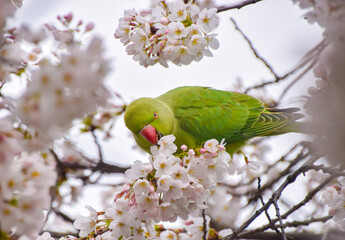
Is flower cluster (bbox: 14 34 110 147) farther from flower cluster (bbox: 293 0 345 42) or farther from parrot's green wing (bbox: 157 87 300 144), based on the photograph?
A: parrot's green wing (bbox: 157 87 300 144)

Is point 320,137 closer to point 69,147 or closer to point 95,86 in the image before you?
point 95,86

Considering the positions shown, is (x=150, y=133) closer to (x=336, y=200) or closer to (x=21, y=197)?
(x=336, y=200)

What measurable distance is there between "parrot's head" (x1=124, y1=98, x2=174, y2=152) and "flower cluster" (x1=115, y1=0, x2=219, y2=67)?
526mm

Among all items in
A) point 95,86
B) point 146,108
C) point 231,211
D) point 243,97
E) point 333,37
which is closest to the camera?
point 95,86

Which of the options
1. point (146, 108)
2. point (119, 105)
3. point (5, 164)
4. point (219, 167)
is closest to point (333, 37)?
point (219, 167)

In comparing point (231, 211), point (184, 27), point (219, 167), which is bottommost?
point (231, 211)

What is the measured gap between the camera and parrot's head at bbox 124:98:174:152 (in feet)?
9.55

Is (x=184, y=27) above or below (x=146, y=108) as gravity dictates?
above

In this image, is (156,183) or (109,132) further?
(109,132)

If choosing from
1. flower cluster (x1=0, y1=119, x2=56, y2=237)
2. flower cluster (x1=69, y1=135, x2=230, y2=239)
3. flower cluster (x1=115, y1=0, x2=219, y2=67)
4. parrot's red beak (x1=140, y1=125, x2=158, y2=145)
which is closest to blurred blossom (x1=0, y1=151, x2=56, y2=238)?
flower cluster (x1=0, y1=119, x2=56, y2=237)

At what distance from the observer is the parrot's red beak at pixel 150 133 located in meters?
2.88

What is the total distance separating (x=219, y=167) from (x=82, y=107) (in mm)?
1089

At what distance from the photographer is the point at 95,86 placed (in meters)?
1.11

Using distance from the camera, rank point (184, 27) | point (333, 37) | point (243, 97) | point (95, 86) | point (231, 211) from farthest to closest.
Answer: point (231, 211), point (243, 97), point (184, 27), point (333, 37), point (95, 86)
